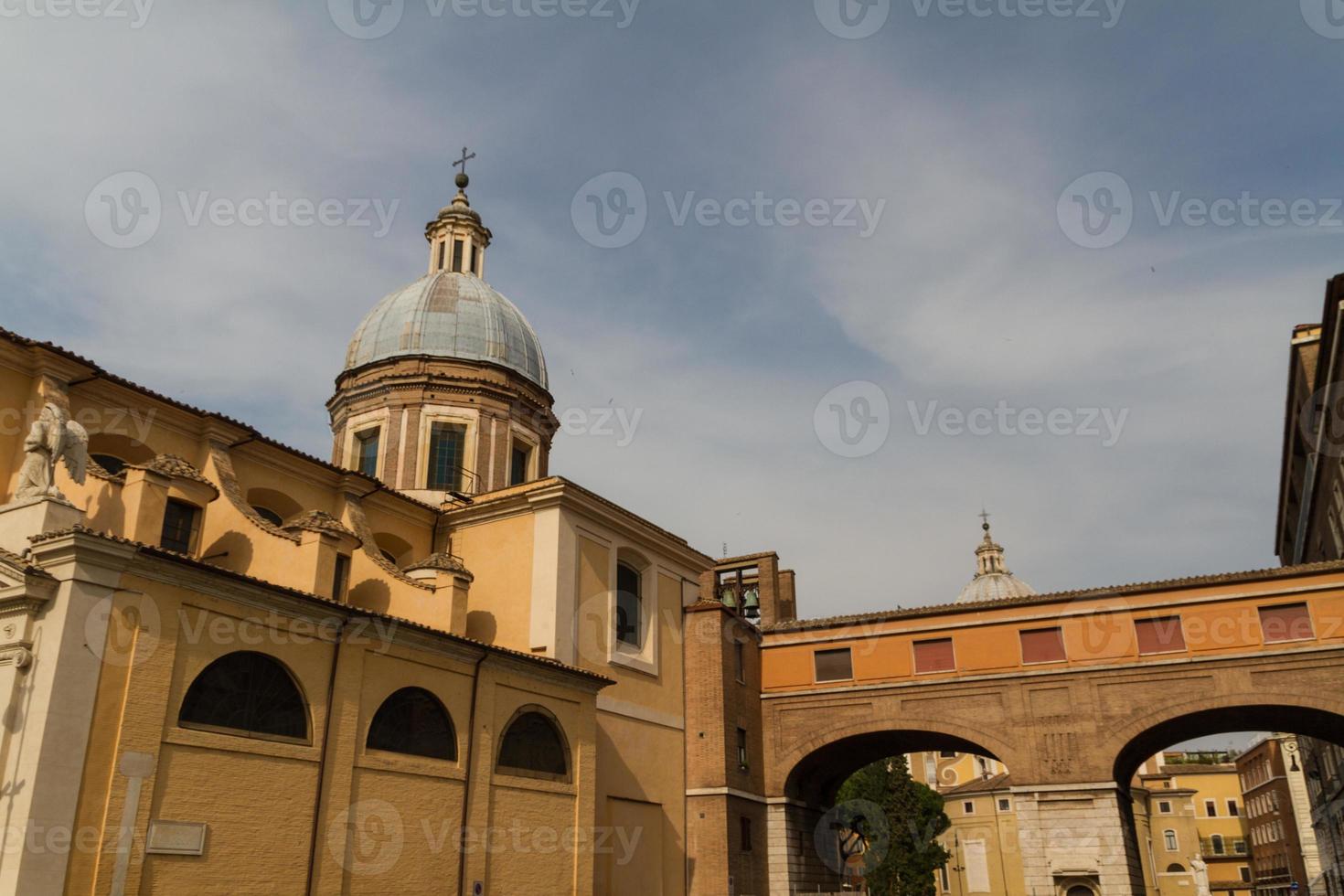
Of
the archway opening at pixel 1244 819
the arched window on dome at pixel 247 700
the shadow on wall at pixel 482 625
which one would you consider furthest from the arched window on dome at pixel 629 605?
the archway opening at pixel 1244 819

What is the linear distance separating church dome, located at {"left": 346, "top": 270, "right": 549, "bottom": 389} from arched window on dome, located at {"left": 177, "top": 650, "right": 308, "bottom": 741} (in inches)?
651

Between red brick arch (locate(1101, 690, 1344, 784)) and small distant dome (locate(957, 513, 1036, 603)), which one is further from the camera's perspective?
small distant dome (locate(957, 513, 1036, 603))

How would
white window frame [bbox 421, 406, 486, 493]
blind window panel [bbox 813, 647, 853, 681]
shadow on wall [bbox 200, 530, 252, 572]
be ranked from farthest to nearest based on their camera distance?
1. white window frame [bbox 421, 406, 486, 493]
2. blind window panel [bbox 813, 647, 853, 681]
3. shadow on wall [bbox 200, 530, 252, 572]

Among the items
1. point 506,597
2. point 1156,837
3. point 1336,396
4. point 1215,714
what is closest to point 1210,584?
point 1215,714

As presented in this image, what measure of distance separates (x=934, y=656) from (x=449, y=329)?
16.6m

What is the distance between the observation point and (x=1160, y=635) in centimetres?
2544

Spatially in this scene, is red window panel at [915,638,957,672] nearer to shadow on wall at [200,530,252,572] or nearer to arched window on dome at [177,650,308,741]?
shadow on wall at [200,530,252,572]

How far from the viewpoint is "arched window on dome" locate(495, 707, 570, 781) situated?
18.6m

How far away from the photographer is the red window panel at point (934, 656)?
89.5 ft

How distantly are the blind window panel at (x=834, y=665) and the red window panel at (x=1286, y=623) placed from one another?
9.89m

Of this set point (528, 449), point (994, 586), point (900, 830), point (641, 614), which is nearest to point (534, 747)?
point (641, 614)

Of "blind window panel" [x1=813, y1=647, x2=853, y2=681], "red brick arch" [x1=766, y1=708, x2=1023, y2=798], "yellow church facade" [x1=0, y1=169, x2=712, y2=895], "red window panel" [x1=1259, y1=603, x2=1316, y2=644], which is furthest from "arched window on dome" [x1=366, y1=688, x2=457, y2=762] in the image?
"red window panel" [x1=1259, y1=603, x2=1316, y2=644]

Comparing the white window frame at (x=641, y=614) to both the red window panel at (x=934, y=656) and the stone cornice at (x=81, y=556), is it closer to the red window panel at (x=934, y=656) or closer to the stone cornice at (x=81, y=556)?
the red window panel at (x=934, y=656)

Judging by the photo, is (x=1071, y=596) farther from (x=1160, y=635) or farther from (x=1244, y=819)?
(x=1244, y=819)
